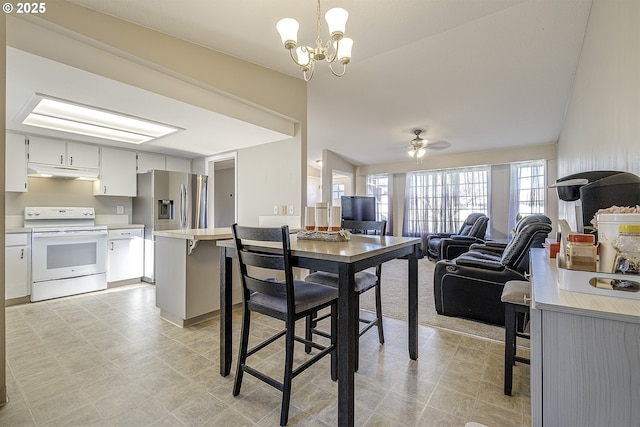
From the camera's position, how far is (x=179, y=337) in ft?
7.93

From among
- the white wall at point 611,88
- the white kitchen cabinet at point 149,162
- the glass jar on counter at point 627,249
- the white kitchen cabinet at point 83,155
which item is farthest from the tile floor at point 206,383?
the white kitchen cabinet at point 149,162

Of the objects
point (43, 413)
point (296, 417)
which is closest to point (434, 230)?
point (296, 417)

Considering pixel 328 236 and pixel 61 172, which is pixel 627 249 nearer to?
pixel 328 236

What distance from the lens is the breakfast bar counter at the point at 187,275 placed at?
2.58 metres

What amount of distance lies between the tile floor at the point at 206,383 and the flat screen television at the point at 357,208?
14.0ft

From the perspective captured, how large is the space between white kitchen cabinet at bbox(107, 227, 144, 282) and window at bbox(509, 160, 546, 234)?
6.99 m

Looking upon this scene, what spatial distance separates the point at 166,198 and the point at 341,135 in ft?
10.6

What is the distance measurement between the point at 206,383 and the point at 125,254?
313 cm

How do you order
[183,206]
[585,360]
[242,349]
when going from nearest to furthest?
[585,360]
[242,349]
[183,206]

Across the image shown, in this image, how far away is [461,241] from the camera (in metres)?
5.21

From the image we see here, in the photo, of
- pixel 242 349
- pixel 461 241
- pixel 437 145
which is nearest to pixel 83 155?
pixel 242 349

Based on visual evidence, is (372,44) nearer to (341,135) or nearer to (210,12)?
(210,12)

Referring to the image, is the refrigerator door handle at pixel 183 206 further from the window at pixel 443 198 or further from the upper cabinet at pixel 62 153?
the window at pixel 443 198

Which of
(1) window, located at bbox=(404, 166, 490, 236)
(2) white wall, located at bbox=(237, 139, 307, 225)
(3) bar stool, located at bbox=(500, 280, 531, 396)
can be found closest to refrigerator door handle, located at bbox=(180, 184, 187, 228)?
(2) white wall, located at bbox=(237, 139, 307, 225)
